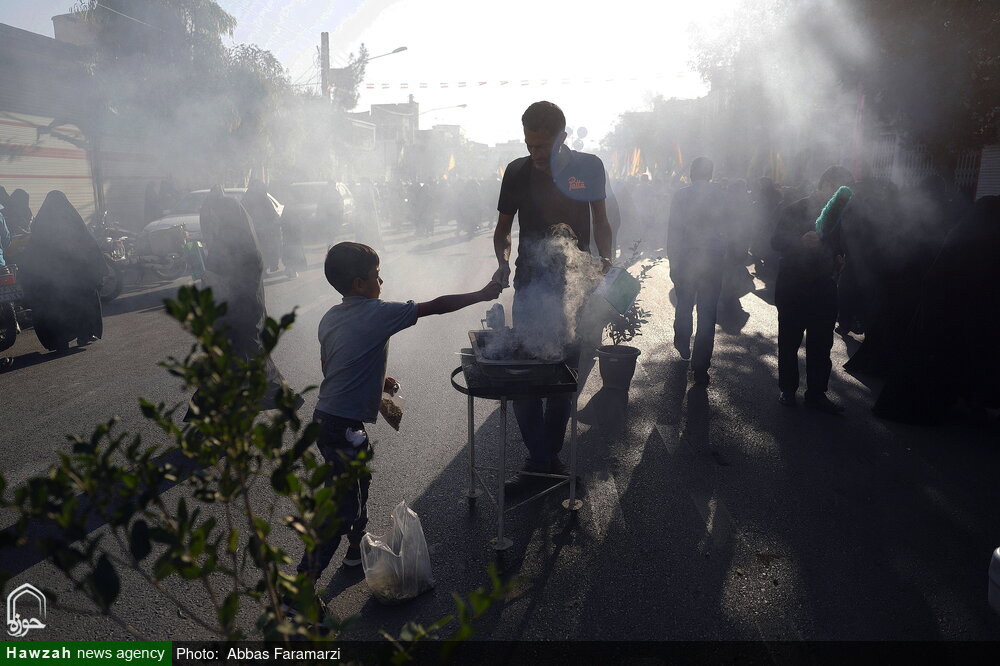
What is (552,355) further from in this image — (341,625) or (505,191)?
(341,625)

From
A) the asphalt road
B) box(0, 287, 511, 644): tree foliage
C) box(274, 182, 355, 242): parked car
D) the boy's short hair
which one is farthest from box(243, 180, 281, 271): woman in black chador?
box(0, 287, 511, 644): tree foliage

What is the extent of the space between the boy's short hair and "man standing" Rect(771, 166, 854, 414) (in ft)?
13.0

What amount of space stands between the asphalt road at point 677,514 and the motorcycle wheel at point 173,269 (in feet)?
23.4

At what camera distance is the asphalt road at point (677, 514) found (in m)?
3.33

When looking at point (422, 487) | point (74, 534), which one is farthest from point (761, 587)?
point (74, 534)

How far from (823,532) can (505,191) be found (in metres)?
2.70

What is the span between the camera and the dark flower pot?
21.9 feet

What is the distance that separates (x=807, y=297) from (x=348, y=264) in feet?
13.7

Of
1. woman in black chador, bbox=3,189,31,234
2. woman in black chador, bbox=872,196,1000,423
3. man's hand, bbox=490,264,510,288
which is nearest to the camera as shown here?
man's hand, bbox=490,264,510,288

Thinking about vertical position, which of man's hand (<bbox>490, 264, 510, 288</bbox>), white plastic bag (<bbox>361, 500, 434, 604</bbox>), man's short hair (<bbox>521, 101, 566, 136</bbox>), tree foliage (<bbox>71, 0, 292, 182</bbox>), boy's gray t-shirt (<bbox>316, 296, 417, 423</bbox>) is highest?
tree foliage (<bbox>71, 0, 292, 182</bbox>)

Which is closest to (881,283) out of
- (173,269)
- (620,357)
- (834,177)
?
(834,177)

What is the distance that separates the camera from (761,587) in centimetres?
357

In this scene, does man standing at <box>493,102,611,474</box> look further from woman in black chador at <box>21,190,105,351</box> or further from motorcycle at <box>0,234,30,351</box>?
motorcycle at <box>0,234,30,351</box>

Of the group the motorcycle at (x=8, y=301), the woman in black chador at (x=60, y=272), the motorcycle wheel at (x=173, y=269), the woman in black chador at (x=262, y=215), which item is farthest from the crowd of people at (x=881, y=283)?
the motorcycle wheel at (x=173, y=269)
